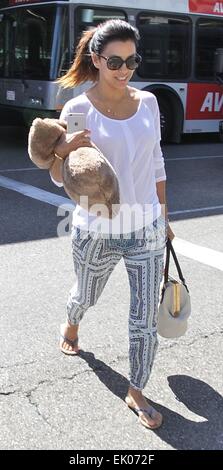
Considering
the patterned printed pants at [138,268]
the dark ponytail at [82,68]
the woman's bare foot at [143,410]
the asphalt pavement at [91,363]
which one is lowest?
the asphalt pavement at [91,363]

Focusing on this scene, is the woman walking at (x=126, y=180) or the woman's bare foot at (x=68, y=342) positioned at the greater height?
the woman walking at (x=126, y=180)

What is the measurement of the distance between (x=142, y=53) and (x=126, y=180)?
32.9 ft

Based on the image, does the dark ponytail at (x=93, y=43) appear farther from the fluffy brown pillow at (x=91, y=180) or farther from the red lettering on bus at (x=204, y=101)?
the red lettering on bus at (x=204, y=101)

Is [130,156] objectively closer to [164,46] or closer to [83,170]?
[83,170]

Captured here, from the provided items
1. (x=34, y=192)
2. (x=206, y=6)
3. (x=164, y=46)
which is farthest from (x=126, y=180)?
(x=206, y=6)

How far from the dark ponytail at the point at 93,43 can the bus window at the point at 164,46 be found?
31.6 feet

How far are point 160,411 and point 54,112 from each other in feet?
28.8

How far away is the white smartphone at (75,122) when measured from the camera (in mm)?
2590

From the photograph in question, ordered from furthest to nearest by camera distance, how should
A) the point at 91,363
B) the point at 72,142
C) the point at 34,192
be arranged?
the point at 34,192 → the point at 91,363 → the point at 72,142

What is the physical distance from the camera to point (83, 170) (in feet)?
7.95

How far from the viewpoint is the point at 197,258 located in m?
5.48

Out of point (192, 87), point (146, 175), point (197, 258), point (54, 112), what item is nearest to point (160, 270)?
point (146, 175)

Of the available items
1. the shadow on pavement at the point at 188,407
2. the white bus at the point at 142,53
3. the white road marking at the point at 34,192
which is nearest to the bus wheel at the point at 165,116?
the white bus at the point at 142,53

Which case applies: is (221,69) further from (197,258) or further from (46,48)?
(197,258)
